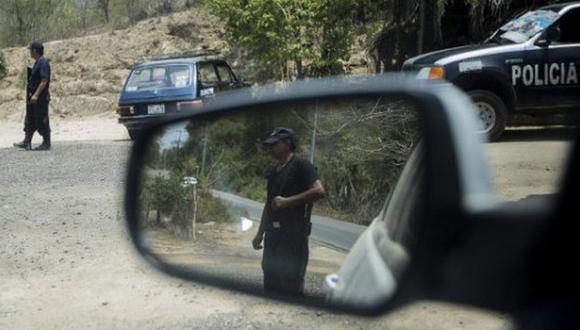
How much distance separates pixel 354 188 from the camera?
2184 millimetres

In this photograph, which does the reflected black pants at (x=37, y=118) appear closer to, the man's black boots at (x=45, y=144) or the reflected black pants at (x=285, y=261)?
the man's black boots at (x=45, y=144)

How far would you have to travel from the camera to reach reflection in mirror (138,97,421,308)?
2.13 metres

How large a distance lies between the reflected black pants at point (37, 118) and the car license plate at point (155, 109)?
201 centimetres

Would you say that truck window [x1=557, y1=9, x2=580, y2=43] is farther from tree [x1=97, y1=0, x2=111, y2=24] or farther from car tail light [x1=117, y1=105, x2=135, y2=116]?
A: tree [x1=97, y1=0, x2=111, y2=24]

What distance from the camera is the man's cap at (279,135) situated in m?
2.37

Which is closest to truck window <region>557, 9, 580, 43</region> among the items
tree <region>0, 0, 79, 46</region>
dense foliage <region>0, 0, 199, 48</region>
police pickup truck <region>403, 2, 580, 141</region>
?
police pickup truck <region>403, 2, 580, 141</region>

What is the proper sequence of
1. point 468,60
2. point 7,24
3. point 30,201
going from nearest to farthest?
1. point 468,60
2. point 30,201
3. point 7,24

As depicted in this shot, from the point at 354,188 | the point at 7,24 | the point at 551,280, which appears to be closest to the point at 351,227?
the point at 354,188

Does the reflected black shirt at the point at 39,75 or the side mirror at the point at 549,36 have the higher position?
the side mirror at the point at 549,36

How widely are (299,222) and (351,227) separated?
27 cm

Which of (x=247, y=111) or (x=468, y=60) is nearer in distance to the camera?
(x=247, y=111)

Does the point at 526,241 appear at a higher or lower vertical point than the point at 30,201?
higher

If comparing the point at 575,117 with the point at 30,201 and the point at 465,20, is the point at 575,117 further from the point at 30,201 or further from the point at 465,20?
the point at 465,20

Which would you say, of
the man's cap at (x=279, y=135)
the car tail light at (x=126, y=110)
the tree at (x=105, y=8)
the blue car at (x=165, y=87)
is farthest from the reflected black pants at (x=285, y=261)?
the tree at (x=105, y=8)
